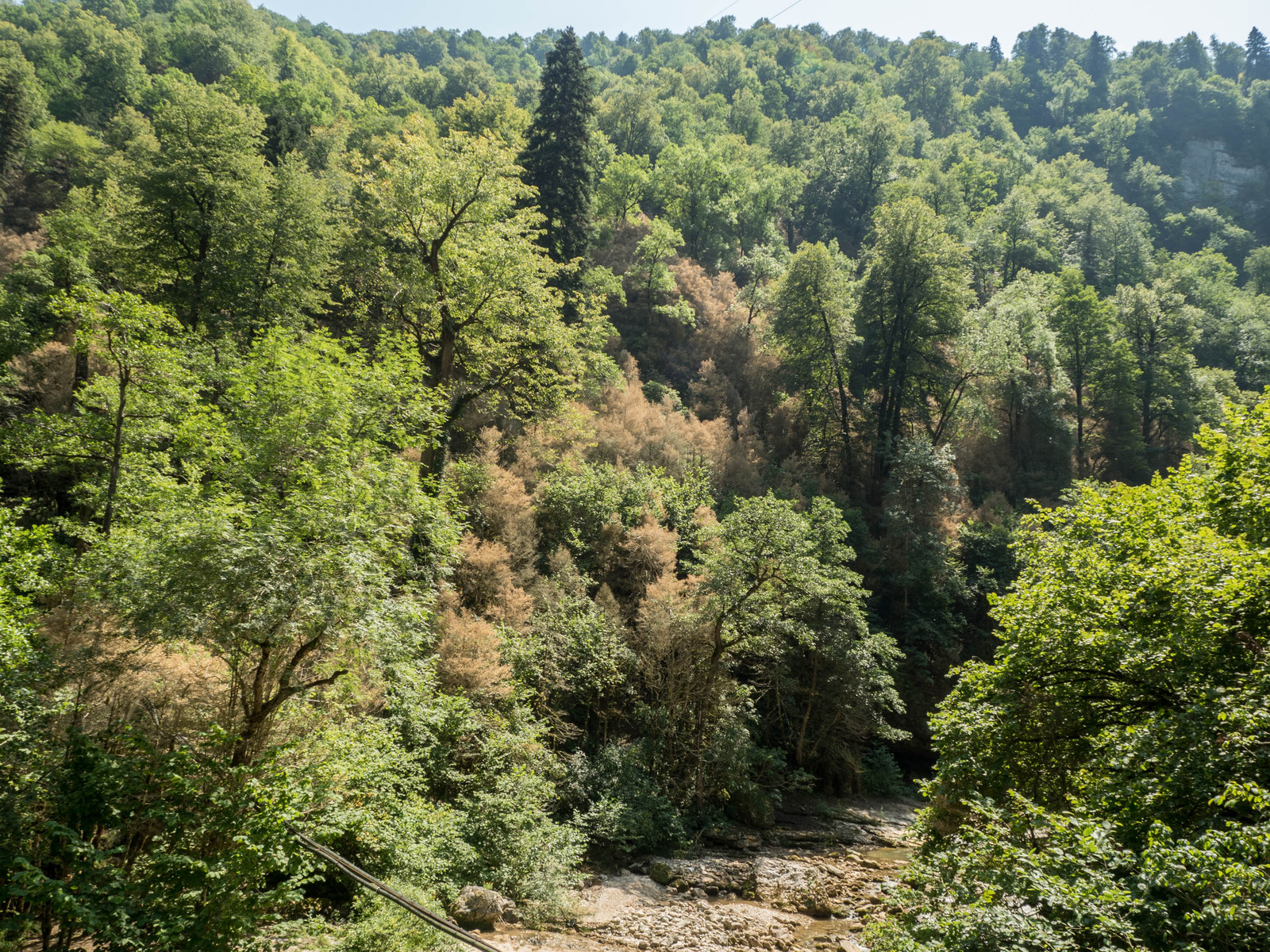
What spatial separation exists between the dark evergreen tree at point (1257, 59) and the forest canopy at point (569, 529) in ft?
264

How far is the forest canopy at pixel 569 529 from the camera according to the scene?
7.20m

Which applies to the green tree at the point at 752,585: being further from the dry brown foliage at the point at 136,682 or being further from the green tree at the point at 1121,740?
the dry brown foliage at the point at 136,682

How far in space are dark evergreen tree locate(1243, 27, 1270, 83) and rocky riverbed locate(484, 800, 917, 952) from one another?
134570 millimetres

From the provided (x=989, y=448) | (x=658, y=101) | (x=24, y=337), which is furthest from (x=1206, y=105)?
(x=24, y=337)

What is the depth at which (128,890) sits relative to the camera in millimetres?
6730

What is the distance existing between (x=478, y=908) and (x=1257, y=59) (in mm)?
147345

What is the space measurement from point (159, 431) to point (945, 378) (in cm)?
3069

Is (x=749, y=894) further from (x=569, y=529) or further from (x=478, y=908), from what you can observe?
(x=569, y=529)

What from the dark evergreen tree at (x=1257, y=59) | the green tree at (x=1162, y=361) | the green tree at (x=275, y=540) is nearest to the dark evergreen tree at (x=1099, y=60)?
the dark evergreen tree at (x=1257, y=59)

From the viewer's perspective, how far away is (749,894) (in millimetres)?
14055

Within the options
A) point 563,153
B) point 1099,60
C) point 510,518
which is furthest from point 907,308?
point 1099,60

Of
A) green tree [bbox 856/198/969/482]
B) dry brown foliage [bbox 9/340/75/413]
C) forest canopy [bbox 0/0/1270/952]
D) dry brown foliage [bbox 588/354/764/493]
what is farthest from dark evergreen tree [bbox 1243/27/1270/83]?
dry brown foliage [bbox 9/340/75/413]

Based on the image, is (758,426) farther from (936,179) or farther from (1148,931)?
(936,179)

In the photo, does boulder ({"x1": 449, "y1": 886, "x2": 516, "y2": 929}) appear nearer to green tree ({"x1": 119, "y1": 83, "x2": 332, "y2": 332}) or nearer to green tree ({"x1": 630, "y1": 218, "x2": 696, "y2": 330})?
green tree ({"x1": 119, "y1": 83, "x2": 332, "y2": 332})
